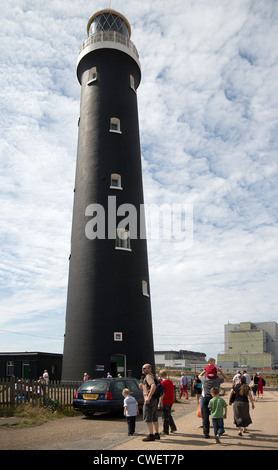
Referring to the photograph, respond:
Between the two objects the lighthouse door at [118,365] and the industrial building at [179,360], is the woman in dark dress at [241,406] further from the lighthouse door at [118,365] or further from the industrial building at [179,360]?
the industrial building at [179,360]

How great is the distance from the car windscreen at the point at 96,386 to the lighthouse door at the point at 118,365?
28.8ft

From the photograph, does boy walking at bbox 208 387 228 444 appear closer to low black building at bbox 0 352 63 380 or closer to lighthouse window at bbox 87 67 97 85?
lighthouse window at bbox 87 67 97 85

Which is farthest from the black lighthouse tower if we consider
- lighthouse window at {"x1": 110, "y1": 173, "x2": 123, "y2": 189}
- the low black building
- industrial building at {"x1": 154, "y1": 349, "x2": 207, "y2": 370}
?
industrial building at {"x1": 154, "y1": 349, "x2": 207, "y2": 370}

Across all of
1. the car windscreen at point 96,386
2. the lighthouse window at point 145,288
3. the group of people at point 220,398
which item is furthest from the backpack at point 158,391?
the lighthouse window at point 145,288

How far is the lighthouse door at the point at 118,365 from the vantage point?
2508 cm

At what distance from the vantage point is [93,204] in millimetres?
27078

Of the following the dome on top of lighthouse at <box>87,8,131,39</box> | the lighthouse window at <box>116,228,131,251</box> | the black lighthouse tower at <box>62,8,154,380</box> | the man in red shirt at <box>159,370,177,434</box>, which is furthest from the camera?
the dome on top of lighthouse at <box>87,8,131,39</box>

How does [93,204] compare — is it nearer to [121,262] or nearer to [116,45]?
[121,262]

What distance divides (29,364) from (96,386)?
22185 mm

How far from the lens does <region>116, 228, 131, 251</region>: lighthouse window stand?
27047mm

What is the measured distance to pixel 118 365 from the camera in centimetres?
2531

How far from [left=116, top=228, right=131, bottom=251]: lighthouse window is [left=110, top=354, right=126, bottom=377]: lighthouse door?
6405mm

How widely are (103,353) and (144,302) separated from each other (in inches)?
165
